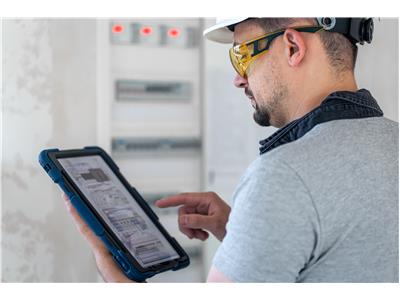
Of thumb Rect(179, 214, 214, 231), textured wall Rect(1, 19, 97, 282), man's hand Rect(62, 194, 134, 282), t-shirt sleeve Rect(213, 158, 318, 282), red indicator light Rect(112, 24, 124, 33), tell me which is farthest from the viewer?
red indicator light Rect(112, 24, 124, 33)

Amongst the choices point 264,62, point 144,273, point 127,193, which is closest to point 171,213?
point 127,193

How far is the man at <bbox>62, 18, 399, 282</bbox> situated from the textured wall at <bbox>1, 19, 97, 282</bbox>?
60.4 inches

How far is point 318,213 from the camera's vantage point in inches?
28.1

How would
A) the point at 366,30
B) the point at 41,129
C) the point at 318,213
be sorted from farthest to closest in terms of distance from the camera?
the point at 41,129 < the point at 366,30 < the point at 318,213

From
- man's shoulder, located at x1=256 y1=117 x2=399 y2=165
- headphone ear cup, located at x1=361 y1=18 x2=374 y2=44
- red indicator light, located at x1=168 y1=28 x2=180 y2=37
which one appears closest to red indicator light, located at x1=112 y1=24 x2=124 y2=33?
red indicator light, located at x1=168 y1=28 x2=180 y2=37

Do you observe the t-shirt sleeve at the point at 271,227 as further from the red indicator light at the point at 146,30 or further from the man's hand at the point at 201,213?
the red indicator light at the point at 146,30

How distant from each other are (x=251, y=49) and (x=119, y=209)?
1.55 ft

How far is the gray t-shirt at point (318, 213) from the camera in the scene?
72cm

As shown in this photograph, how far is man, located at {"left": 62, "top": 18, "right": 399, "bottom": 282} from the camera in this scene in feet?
Answer: 2.36

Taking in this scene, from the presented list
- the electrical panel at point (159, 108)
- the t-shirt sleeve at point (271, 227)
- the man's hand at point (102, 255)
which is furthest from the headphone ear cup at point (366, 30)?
the electrical panel at point (159, 108)

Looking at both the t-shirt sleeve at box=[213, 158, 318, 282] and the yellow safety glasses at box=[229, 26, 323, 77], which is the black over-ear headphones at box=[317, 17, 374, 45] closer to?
the yellow safety glasses at box=[229, 26, 323, 77]

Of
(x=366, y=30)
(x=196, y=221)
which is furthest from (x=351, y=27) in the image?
(x=196, y=221)

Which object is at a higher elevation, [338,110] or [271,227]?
[338,110]

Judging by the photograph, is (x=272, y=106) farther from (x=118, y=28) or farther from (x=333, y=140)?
(x=118, y=28)
